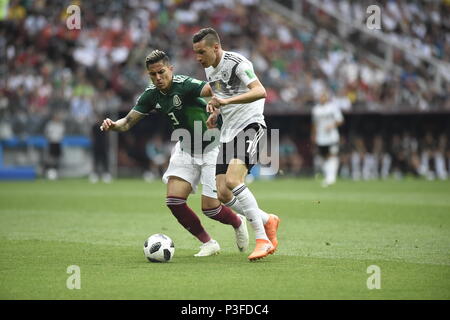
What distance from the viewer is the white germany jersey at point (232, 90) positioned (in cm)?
897

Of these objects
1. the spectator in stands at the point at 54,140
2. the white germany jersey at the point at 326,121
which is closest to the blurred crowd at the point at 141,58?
the spectator in stands at the point at 54,140

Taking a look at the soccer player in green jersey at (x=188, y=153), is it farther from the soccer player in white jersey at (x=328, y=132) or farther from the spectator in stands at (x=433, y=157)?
the spectator in stands at (x=433, y=157)

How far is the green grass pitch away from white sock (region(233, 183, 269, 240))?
323mm

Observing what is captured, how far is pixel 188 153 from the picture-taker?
31.6 ft

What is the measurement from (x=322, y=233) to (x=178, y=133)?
2943 mm

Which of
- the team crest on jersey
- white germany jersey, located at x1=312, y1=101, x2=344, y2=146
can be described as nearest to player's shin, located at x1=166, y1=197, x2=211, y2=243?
the team crest on jersey

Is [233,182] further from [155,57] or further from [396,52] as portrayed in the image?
[396,52]

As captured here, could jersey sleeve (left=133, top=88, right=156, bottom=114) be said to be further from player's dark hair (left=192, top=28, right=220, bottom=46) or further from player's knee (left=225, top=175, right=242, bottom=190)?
player's knee (left=225, top=175, right=242, bottom=190)

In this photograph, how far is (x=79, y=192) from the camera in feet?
65.8

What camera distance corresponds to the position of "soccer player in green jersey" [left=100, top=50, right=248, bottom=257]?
30.8 ft

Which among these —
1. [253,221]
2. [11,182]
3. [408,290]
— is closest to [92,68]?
[11,182]

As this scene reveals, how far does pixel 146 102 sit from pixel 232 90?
1.09 m

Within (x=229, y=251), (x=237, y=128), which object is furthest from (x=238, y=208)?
(x=237, y=128)
